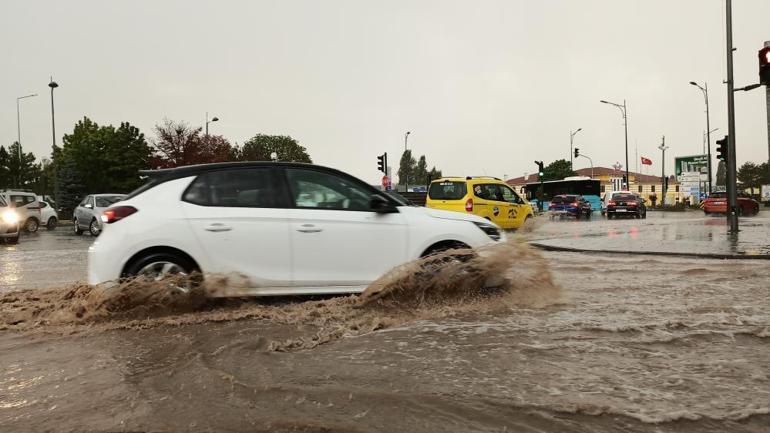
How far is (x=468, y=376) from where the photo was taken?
12.1ft

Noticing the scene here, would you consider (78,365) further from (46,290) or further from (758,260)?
(758,260)

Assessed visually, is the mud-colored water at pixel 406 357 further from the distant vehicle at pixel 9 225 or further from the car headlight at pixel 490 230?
the distant vehicle at pixel 9 225

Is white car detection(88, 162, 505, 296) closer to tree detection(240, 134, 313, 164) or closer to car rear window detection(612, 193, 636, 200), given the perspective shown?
car rear window detection(612, 193, 636, 200)

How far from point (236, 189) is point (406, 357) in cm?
269

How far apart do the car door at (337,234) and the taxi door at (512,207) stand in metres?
12.8

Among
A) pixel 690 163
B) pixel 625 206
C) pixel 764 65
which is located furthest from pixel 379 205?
pixel 690 163

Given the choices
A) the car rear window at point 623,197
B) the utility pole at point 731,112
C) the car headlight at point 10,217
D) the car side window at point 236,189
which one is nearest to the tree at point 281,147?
the car rear window at point 623,197

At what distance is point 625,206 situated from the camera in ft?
118

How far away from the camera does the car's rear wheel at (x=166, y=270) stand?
215 inches

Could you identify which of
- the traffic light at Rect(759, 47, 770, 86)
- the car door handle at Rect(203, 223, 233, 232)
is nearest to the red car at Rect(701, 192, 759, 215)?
the traffic light at Rect(759, 47, 770, 86)

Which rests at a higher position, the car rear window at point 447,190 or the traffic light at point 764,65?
the traffic light at point 764,65

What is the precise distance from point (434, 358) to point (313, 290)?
2031mm

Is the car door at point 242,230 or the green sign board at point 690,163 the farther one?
the green sign board at point 690,163

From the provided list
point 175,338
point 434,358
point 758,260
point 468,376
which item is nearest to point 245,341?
point 175,338
